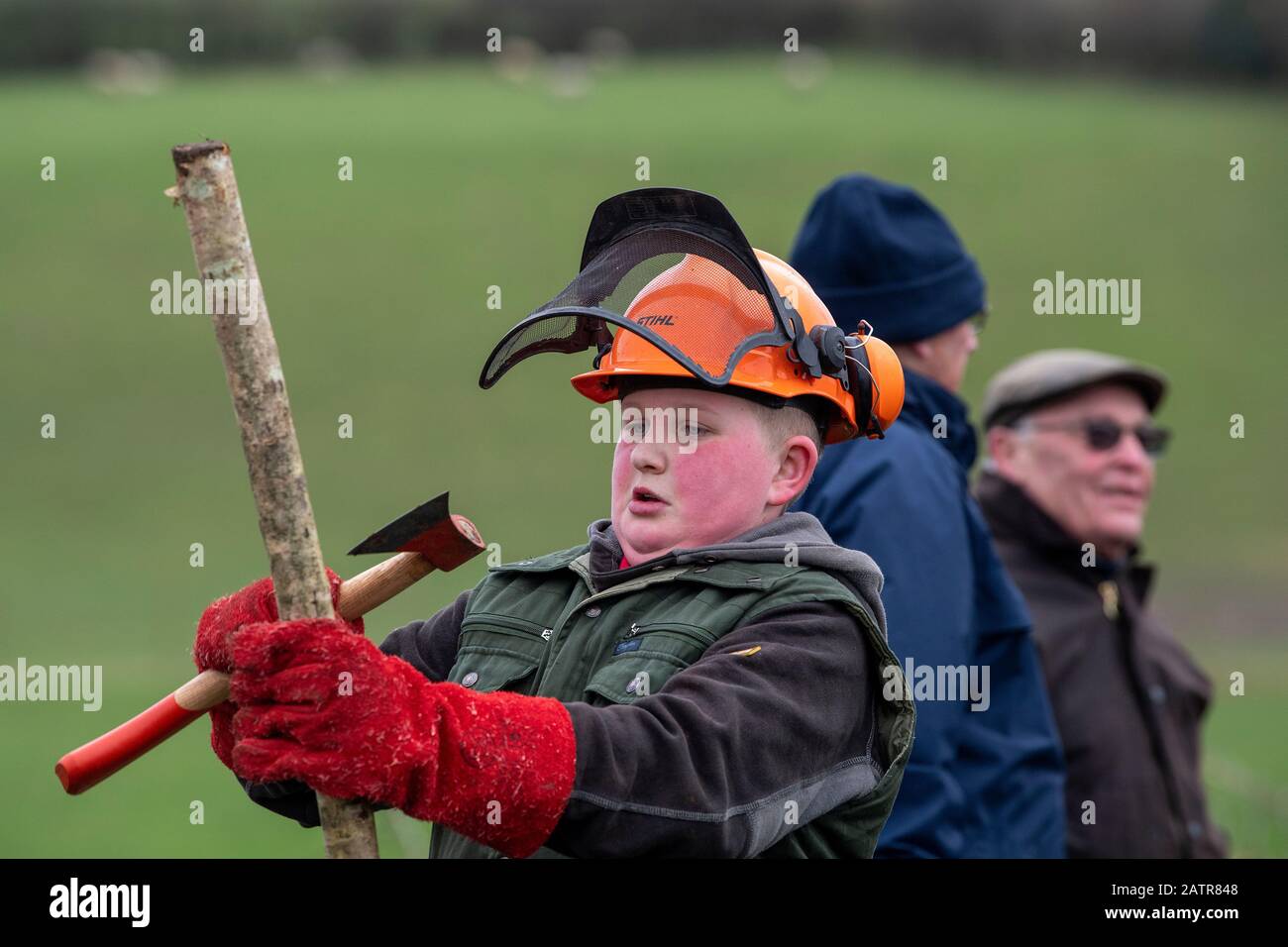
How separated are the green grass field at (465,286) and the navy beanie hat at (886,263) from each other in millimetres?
14185

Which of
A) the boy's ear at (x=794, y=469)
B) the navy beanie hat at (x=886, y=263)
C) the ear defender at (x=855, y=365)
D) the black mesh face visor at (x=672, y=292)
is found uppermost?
the navy beanie hat at (x=886, y=263)

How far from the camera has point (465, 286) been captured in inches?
1715

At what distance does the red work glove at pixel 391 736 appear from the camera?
121 inches

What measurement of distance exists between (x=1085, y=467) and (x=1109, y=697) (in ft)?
3.43

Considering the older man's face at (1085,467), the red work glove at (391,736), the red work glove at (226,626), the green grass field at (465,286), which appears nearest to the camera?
the red work glove at (391,736)

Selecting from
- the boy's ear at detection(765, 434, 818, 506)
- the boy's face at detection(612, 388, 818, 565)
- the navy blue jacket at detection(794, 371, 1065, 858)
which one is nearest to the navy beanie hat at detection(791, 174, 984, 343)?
the navy blue jacket at detection(794, 371, 1065, 858)

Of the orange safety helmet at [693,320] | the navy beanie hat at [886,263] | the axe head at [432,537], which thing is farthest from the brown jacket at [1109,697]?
the axe head at [432,537]

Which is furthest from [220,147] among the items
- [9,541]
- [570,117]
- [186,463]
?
[570,117]

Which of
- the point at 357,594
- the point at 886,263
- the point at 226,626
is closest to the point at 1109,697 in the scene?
the point at 886,263

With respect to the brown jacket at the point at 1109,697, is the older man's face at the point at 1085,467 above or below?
above

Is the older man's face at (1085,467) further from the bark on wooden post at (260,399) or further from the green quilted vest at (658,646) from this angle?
the bark on wooden post at (260,399)

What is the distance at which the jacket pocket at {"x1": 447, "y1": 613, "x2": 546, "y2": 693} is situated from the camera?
3744 millimetres

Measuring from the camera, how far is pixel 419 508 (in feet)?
11.0
